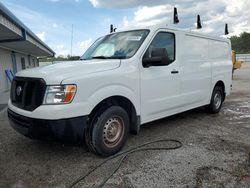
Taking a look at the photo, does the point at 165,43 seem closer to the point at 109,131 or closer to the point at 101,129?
the point at 109,131

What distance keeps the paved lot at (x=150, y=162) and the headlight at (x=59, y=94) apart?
0.97m

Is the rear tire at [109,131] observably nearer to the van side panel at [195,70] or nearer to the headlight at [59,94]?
the headlight at [59,94]

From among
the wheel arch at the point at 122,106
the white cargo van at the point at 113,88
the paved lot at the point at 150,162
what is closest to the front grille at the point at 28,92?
the white cargo van at the point at 113,88

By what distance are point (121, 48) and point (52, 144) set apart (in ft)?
6.86

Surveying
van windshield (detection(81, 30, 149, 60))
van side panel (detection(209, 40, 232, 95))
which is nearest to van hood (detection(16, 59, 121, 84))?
van windshield (detection(81, 30, 149, 60))

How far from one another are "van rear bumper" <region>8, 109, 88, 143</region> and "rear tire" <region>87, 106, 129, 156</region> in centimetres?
23

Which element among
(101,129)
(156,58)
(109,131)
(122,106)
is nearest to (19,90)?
(101,129)

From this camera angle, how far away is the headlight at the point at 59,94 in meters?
3.17

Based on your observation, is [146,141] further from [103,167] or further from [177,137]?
[103,167]

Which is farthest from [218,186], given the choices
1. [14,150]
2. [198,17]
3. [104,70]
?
[198,17]

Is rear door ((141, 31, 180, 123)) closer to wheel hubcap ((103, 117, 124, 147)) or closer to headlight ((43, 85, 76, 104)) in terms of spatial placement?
wheel hubcap ((103, 117, 124, 147))

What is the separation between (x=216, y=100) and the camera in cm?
665

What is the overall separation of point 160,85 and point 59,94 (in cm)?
201

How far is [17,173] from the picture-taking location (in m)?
3.31
